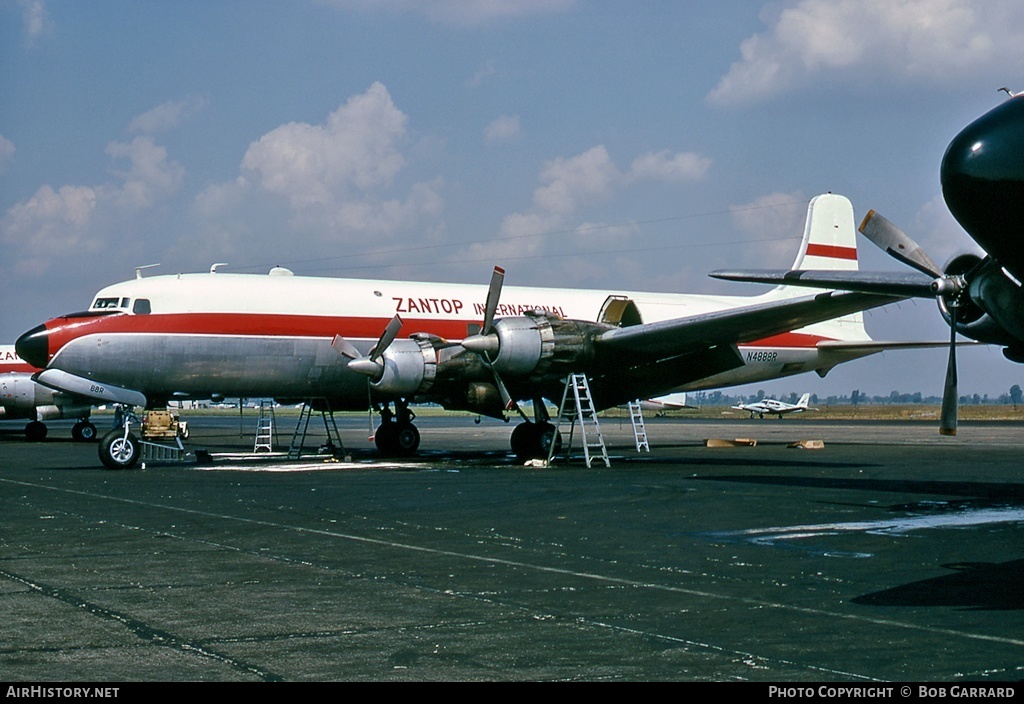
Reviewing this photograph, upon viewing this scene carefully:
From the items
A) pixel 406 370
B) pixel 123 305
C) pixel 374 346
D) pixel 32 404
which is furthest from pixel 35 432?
pixel 406 370

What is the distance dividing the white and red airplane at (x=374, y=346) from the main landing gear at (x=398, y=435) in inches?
1.3

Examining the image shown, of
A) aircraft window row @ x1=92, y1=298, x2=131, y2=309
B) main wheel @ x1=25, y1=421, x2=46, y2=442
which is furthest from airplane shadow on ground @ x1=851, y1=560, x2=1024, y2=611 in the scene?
main wheel @ x1=25, y1=421, x2=46, y2=442

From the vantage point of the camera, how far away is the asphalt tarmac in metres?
5.55

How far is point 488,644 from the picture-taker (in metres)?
5.96

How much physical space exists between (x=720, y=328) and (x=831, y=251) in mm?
12565

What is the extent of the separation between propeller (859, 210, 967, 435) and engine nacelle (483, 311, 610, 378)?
920cm

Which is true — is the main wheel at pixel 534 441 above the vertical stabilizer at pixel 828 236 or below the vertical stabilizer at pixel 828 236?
below

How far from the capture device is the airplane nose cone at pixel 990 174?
23.1 feet

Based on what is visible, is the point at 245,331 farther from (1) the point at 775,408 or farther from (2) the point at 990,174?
(1) the point at 775,408

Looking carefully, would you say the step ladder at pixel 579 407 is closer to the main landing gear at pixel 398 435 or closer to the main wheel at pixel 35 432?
the main landing gear at pixel 398 435

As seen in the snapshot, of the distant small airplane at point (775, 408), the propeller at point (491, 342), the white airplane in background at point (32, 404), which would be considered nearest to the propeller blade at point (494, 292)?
the propeller at point (491, 342)

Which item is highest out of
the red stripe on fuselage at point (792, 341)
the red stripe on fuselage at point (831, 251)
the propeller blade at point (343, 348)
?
the red stripe on fuselage at point (831, 251)

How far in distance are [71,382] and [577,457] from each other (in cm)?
1191
